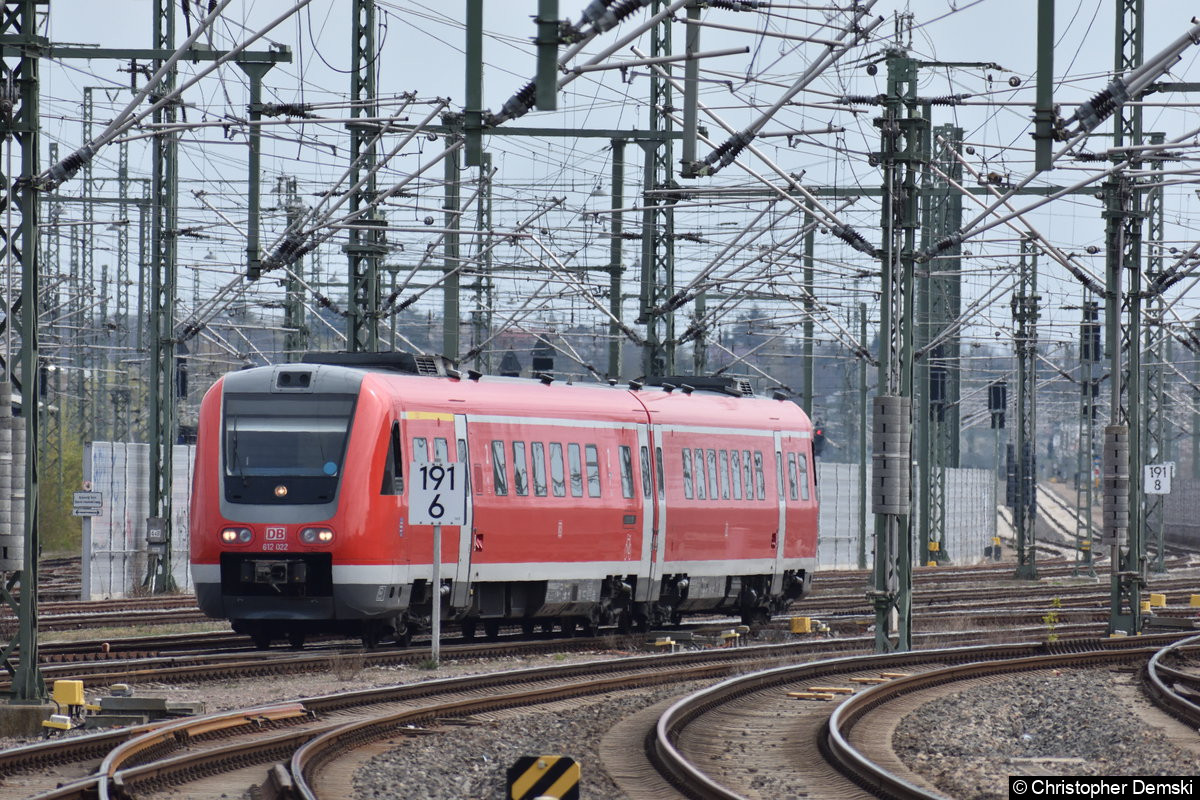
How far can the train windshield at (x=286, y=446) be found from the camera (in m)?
22.6

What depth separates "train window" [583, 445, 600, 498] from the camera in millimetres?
26531

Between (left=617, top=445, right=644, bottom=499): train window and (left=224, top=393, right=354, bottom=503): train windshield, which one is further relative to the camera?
(left=617, top=445, right=644, bottom=499): train window

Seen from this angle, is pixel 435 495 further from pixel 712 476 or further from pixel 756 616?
pixel 756 616

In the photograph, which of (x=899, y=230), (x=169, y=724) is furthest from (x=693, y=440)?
(x=169, y=724)

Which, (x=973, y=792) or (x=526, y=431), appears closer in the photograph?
(x=973, y=792)

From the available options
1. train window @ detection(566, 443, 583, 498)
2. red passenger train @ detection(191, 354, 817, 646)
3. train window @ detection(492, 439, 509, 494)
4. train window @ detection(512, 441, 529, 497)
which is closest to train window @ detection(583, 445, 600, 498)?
red passenger train @ detection(191, 354, 817, 646)

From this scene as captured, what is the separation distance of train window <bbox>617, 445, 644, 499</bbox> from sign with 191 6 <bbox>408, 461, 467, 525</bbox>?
5.80 meters

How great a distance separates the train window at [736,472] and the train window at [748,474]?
0.47 ft

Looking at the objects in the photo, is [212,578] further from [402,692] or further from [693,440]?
[693,440]

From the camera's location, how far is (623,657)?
23.1 meters

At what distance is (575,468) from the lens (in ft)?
86.4

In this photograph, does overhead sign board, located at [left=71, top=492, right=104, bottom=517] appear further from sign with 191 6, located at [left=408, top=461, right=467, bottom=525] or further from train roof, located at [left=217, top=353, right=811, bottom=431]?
sign with 191 6, located at [left=408, top=461, right=467, bottom=525]

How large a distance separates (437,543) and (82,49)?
40.1 ft
